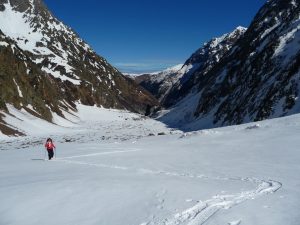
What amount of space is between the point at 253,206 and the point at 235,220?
1.52 meters

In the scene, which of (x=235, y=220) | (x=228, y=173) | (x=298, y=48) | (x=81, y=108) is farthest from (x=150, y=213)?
(x=81, y=108)

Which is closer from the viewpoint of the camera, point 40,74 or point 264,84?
point 264,84

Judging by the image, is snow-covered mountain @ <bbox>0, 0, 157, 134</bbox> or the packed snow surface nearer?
the packed snow surface

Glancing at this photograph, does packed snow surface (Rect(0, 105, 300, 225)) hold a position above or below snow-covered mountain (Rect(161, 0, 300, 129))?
below

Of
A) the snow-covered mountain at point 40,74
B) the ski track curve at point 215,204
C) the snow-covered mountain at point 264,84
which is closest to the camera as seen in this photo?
the ski track curve at point 215,204

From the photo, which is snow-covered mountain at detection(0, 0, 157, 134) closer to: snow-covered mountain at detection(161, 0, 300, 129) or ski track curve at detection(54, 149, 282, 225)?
snow-covered mountain at detection(161, 0, 300, 129)

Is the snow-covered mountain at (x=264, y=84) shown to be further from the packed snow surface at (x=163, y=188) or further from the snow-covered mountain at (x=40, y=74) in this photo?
the snow-covered mountain at (x=40, y=74)

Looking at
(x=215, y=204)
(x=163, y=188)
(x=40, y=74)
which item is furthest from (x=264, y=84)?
(x=40, y=74)

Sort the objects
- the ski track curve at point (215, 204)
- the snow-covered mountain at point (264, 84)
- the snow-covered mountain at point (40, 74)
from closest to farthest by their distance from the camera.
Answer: the ski track curve at point (215, 204), the snow-covered mountain at point (264, 84), the snow-covered mountain at point (40, 74)

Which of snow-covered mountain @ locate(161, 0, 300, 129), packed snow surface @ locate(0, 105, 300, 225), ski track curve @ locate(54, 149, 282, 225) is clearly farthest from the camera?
snow-covered mountain @ locate(161, 0, 300, 129)

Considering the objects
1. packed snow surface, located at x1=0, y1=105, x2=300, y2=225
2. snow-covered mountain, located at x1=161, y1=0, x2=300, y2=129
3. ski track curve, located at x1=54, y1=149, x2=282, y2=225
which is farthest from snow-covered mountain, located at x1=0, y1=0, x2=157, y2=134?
ski track curve, located at x1=54, y1=149, x2=282, y2=225

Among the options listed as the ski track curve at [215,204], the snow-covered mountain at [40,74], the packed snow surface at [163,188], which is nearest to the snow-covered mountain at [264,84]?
the packed snow surface at [163,188]

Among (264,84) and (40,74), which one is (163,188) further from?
(40,74)

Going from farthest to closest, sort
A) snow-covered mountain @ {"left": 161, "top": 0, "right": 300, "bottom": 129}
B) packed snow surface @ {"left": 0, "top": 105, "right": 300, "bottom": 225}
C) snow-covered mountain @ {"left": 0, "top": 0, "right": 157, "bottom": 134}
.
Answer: snow-covered mountain @ {"left": 0, "top": 0, "right": 157, "bottom": 134} → snow-covered mountain @ {"left": 161, "top": 0, "right": 300, "bottom": 129} → packed snow surface @ {"left": 0, "top": 105, "right": 300, "bottom": 225}
